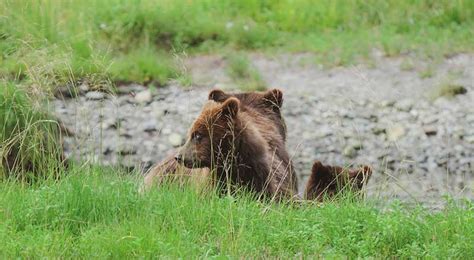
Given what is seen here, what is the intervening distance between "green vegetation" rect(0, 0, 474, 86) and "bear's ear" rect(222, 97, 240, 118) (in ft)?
20.0

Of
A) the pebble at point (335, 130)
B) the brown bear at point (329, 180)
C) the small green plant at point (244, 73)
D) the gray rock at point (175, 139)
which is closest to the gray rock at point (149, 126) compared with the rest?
the pebble at point (335, 130)

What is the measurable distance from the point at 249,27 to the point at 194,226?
28.9 ft

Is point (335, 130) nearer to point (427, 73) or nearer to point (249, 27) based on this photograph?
point (427, 73)

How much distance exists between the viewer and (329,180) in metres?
8.61

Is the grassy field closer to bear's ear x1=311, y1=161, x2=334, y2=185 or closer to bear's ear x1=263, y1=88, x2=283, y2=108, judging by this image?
bear's ear x1=311, y1=161, x2=334, y2=185

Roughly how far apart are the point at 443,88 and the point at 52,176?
7649mm

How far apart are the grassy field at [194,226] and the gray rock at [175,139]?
5748 millimetres

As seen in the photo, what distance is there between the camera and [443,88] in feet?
45.4

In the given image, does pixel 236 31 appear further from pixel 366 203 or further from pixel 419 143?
pixel 366 203

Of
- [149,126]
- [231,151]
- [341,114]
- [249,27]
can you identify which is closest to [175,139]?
[149,126]

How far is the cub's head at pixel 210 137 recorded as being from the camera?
7.69 meters

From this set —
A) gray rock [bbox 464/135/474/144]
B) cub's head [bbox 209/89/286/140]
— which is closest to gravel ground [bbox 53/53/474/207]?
gray rock [bbox 464/135/474/144]

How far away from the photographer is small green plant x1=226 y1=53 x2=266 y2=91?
13.7 meters

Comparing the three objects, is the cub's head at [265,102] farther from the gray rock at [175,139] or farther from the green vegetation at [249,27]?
the green vegetation at [249,27]
